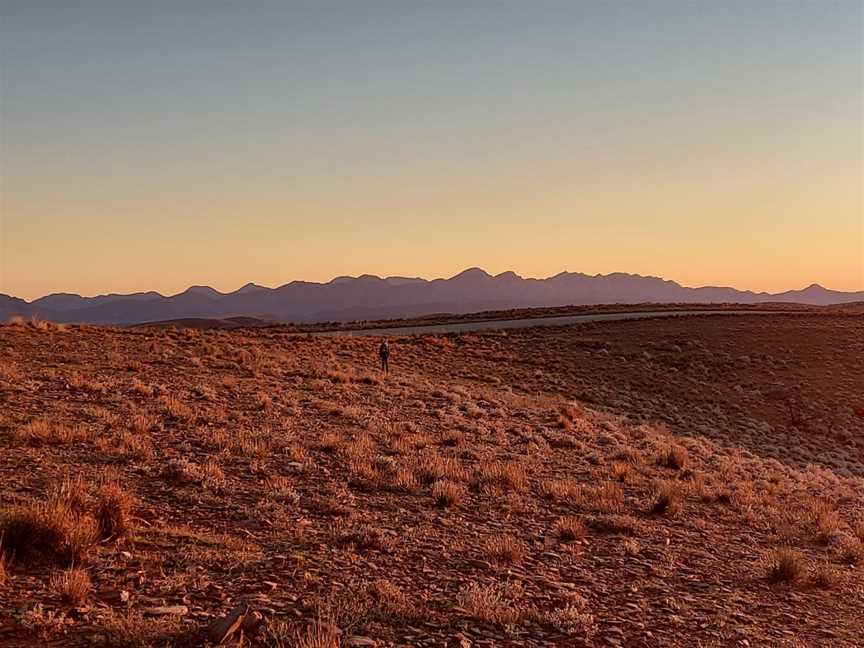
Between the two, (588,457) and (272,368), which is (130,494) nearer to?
(588,457)

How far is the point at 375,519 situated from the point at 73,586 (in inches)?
A: 171

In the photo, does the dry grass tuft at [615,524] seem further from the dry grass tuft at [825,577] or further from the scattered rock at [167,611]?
the scattered rock at [167,611]

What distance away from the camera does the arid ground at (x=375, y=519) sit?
6.08m

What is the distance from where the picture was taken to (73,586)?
18.9 ft

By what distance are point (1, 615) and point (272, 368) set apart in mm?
19117

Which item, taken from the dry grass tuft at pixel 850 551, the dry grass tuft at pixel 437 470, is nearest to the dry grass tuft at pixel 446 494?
the dry grass tuft at pixel 437 470

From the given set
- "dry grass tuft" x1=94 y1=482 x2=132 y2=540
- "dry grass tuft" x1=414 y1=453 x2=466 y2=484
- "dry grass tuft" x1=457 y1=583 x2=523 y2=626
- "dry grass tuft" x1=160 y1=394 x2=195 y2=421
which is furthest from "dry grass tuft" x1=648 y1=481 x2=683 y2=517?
"dry grass tuft" x1=160 y1=394 x2=195 y2=421

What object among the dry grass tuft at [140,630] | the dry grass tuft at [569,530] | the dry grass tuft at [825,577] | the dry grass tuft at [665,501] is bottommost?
the dry grass tuft at [825,577]

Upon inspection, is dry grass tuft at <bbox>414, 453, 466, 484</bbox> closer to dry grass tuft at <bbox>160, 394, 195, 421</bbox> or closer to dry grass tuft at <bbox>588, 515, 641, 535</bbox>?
dry grass tuft at <bbox>588, 515, 641, 535</bbox>

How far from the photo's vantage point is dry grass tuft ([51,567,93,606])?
18.7ft

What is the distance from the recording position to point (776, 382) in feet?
120

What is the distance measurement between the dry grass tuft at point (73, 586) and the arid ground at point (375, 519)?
0.02m

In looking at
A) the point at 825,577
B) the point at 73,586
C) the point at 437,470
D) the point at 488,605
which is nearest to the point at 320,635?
the point at 488,605

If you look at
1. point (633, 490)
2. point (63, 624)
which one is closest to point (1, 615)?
point (63, 624)
